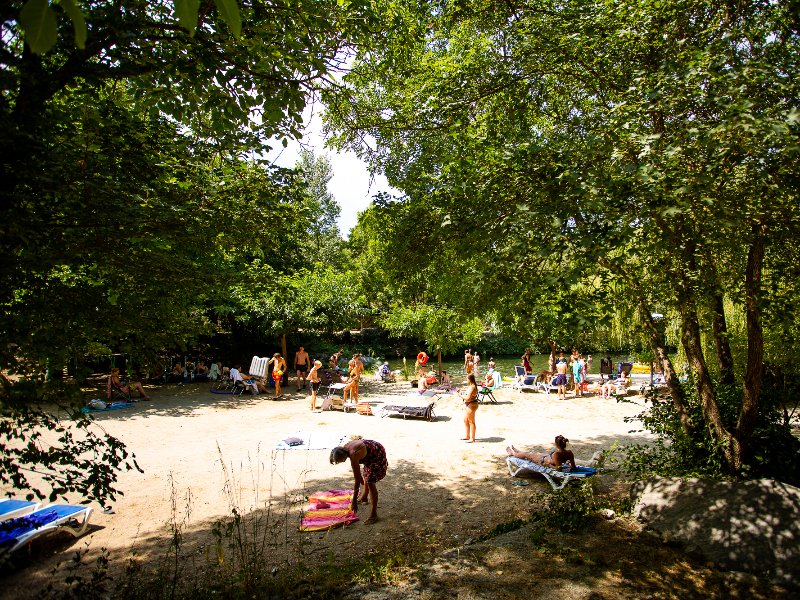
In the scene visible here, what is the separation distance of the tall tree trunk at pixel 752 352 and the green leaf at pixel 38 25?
5223 millimetres

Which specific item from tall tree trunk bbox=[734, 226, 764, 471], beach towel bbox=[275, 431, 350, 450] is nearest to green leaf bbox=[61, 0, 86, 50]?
tall tree trunk bbox=[734, 226, 764, 471]

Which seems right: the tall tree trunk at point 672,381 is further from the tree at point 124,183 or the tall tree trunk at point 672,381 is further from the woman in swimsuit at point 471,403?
the tree at point 124,183

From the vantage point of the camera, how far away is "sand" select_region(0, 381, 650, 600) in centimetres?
585

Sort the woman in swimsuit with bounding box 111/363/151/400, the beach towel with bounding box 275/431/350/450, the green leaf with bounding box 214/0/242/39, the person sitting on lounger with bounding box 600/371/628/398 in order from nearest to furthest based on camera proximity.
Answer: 1. the green leaf with bounding box 214/0/242/39
2. the beach towel with bounding box 275/431/350/450
3. the woman in swimsuit with bounding box 111/363/151/400
4. the person sitting on lounger with bounding box 600/371/628/398

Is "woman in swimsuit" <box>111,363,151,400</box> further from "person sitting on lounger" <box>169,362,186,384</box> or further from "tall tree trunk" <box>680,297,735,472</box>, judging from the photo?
"tall tree trunk" <box>680,297,735,472</box>

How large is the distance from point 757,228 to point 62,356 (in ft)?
19.7

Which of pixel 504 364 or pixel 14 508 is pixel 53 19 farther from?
pixel 504 364

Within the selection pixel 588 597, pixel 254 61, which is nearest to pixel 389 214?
pixel 254 61

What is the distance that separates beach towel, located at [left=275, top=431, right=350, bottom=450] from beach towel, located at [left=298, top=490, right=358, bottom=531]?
2275 mm

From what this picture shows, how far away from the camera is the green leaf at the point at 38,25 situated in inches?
50.1

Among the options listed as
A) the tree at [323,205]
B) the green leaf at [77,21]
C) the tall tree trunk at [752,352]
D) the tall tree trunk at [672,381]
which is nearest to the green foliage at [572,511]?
the tall tree trunk at [672,381]

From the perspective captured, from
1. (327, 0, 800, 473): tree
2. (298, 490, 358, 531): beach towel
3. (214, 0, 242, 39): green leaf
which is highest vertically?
(327, 0, 800, 473): tree

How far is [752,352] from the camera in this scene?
17.2 feet

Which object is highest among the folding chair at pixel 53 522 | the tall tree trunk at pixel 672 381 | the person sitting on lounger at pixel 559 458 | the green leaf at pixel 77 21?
the green leaf at pixel 77 21
